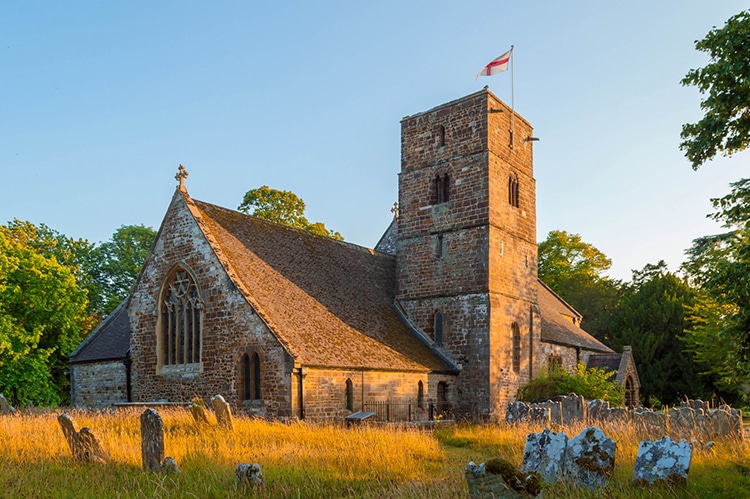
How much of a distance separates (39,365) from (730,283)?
2876cm

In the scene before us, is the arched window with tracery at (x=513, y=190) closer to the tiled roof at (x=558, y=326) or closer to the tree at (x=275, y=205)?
the tiled roof at (x=558, y=326)

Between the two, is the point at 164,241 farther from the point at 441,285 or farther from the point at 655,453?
the point at 655,453

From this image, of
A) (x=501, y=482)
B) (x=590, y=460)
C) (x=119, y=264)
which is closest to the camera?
(x=501, y=482)

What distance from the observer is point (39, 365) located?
29.6 m

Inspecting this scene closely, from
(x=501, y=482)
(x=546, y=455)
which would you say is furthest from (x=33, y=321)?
(x=501, y=482)

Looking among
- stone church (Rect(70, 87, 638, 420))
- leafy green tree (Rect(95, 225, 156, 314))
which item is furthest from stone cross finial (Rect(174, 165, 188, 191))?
leafy green tree (Rect(95, 225, 156, 314))

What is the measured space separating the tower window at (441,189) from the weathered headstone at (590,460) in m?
18.8

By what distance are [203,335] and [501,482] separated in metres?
16.6

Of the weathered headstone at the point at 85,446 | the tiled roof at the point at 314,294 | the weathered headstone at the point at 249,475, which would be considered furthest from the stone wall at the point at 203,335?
the weathered headstone at the point at 249,475

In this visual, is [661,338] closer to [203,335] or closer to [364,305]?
[364,305]

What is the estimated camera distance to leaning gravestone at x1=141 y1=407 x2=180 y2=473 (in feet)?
35.0

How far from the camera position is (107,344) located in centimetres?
2653

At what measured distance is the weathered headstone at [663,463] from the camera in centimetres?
891

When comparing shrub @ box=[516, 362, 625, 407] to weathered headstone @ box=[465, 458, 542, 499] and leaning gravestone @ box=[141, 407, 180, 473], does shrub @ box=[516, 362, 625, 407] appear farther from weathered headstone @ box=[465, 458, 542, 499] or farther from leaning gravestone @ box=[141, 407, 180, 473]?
weathered headstone @ box=[465, 458, 542, 499]
